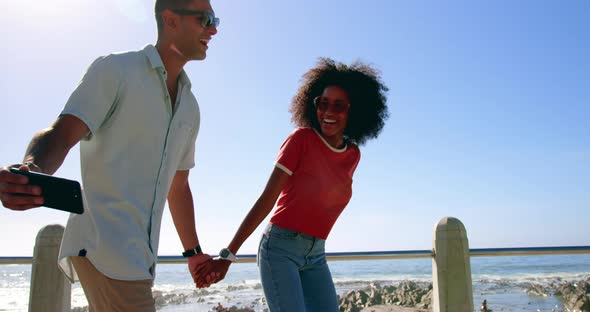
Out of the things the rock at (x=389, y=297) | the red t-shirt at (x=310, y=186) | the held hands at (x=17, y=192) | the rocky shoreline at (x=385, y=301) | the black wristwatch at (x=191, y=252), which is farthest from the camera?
the rock at (x=389, y=297)

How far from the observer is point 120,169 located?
2.13m

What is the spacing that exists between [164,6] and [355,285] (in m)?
8.63

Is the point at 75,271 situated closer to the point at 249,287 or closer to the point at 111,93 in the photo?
the point at 111,93

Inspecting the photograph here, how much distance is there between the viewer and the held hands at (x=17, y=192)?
4.58ft

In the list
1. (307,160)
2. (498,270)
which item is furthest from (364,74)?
(498,270)

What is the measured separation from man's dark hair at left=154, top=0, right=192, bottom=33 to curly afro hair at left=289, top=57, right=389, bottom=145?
1.29m

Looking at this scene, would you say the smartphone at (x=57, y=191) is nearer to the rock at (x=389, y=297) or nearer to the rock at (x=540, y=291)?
the rock at (x=389, y=297)

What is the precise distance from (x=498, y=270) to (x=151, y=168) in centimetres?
3670

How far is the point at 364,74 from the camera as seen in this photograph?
381cm

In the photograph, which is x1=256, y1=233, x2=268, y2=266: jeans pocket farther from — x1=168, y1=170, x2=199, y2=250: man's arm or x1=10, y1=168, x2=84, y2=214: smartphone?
x1=10, y1=168, x2=84, y2=214: smartphone

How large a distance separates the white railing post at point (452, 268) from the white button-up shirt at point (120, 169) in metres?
2.74

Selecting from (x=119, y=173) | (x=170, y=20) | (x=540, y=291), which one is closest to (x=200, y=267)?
(x=119, y=173)

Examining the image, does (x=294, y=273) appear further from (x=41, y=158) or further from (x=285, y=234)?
(x=41, y=158)

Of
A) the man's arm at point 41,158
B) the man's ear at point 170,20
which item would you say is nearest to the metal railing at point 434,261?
the man's ear at point 170,20
